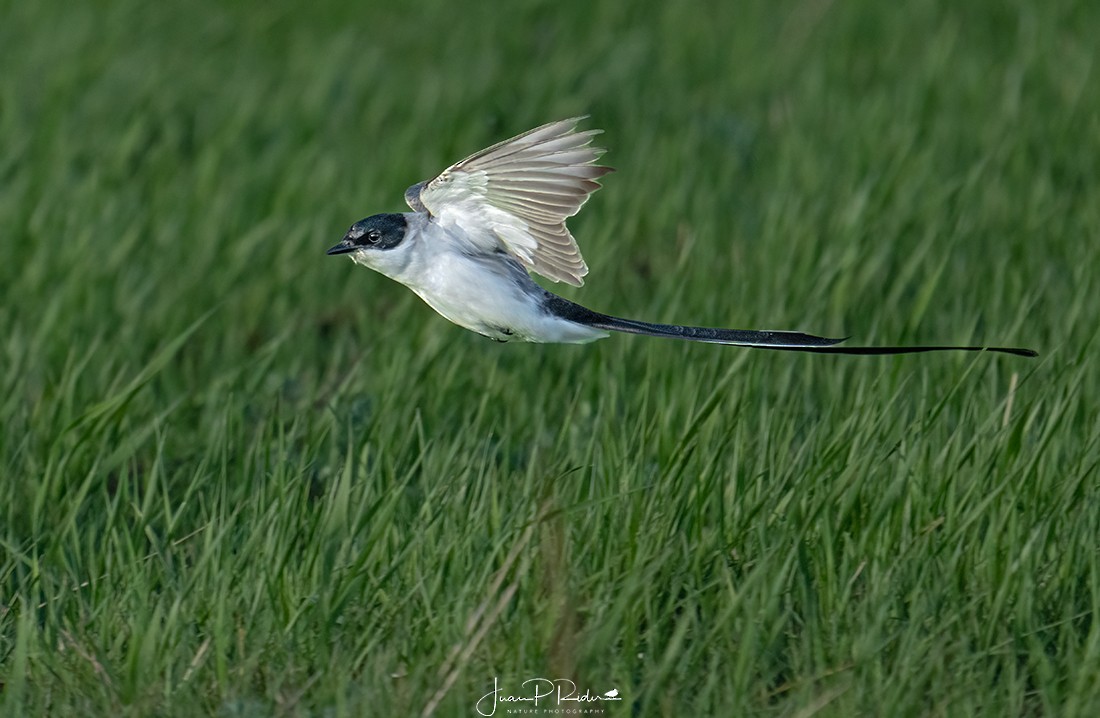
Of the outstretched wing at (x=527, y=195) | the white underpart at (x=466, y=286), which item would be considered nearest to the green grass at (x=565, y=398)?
the white underpart at (x=466, y=286)

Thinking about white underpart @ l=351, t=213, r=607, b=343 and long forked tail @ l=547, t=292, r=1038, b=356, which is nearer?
long forked tail @ l=547, t=292, r=1038, b=356

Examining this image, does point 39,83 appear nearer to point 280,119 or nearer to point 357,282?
point 280,119

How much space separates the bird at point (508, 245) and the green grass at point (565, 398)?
0.38 metres

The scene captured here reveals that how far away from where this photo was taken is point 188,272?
19.2ft

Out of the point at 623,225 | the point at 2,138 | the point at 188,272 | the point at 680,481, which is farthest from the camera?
the point at 2,138

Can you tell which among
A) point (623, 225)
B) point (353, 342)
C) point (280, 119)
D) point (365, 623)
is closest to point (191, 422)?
point (353, 342)

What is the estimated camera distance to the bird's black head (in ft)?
10.9

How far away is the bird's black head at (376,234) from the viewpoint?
3328 mm

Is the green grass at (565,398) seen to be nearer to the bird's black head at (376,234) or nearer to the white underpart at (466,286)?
the white underpart at (466,286)

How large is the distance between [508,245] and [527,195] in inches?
5.5

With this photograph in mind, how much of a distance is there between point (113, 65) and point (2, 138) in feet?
4.44

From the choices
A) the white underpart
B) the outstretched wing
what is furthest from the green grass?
the outstretched wing

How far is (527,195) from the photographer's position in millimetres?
3463

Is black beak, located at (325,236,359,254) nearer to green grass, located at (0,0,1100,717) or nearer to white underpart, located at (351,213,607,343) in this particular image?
white underpart, located at (351,213,607,343)
